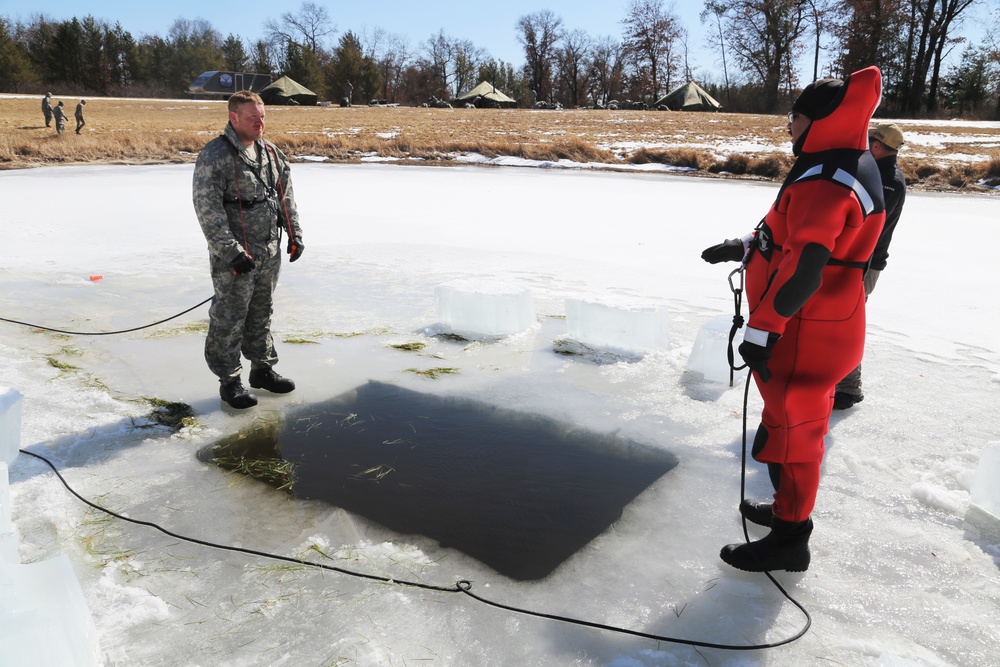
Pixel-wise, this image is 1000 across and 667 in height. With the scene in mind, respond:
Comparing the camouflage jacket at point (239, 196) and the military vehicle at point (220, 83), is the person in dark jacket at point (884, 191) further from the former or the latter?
the military vehicle at point (220, 83)

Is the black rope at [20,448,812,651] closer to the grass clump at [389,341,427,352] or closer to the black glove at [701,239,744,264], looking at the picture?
the black glove at [701,239,744,264]

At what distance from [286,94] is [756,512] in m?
52.3

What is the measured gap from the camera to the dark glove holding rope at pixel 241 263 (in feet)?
12.5

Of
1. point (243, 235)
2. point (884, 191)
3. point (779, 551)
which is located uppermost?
point (884, 191)

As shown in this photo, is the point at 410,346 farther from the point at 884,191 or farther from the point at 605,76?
the point at 605,76

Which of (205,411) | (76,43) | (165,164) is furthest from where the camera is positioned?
(76,43)

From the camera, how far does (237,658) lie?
218cm

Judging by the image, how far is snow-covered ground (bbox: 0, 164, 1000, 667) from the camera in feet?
7.64

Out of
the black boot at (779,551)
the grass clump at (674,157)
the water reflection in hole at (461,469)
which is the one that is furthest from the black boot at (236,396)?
the grass clump at (674,157)

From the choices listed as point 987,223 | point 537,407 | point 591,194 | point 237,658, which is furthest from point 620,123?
point 237,658

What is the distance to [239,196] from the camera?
396 cm

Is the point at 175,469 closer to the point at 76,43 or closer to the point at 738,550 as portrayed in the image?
the point at 738,550

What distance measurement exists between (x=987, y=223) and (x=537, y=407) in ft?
30.2

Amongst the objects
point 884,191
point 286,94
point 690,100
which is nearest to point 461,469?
point 884,191
